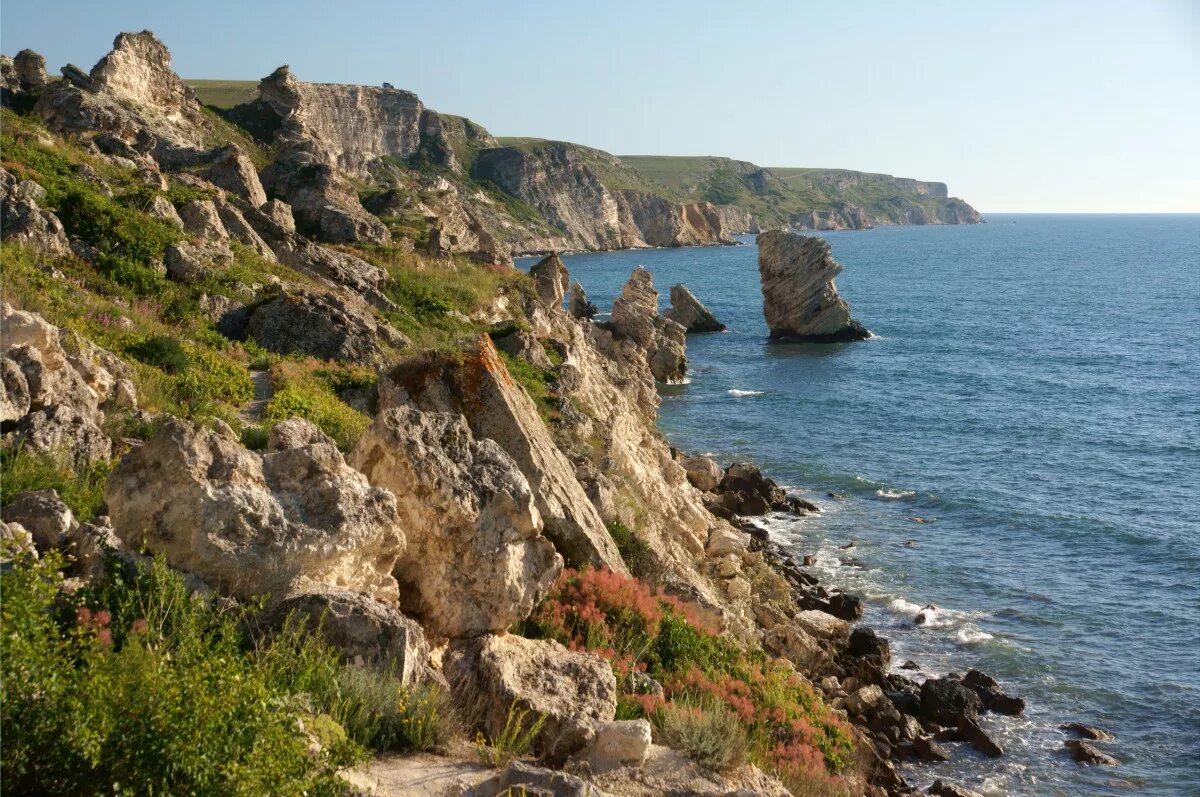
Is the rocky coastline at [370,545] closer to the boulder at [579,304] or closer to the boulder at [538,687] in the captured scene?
the boulder at [538,687]

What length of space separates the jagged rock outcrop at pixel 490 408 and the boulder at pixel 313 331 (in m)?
6.31

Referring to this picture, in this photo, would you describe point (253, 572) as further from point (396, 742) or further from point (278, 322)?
point (278, 322)

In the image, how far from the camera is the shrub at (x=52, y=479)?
980 cm

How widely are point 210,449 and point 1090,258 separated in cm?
19455

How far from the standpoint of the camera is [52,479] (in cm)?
1019

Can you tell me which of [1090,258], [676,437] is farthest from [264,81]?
[1090,258]

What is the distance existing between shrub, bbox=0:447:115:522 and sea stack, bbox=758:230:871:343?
76.2 meters

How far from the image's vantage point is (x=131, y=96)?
54.5 metres

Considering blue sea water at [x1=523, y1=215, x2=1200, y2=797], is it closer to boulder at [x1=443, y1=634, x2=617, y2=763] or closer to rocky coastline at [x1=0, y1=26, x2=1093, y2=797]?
rocky coastline at [x1=0, y1=26, x2=1093, y2=797]

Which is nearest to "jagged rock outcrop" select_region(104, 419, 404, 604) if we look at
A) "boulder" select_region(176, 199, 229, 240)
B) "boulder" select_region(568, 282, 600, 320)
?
"boulder" select_region(176, 199, 229, 240)

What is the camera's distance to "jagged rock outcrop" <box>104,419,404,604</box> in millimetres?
9234

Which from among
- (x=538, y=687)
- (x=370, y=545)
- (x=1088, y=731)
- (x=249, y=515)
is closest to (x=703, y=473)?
(x=1088, y=731)

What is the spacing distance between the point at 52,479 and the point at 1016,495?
124 ft

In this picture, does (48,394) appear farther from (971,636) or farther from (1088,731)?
(971,636)
